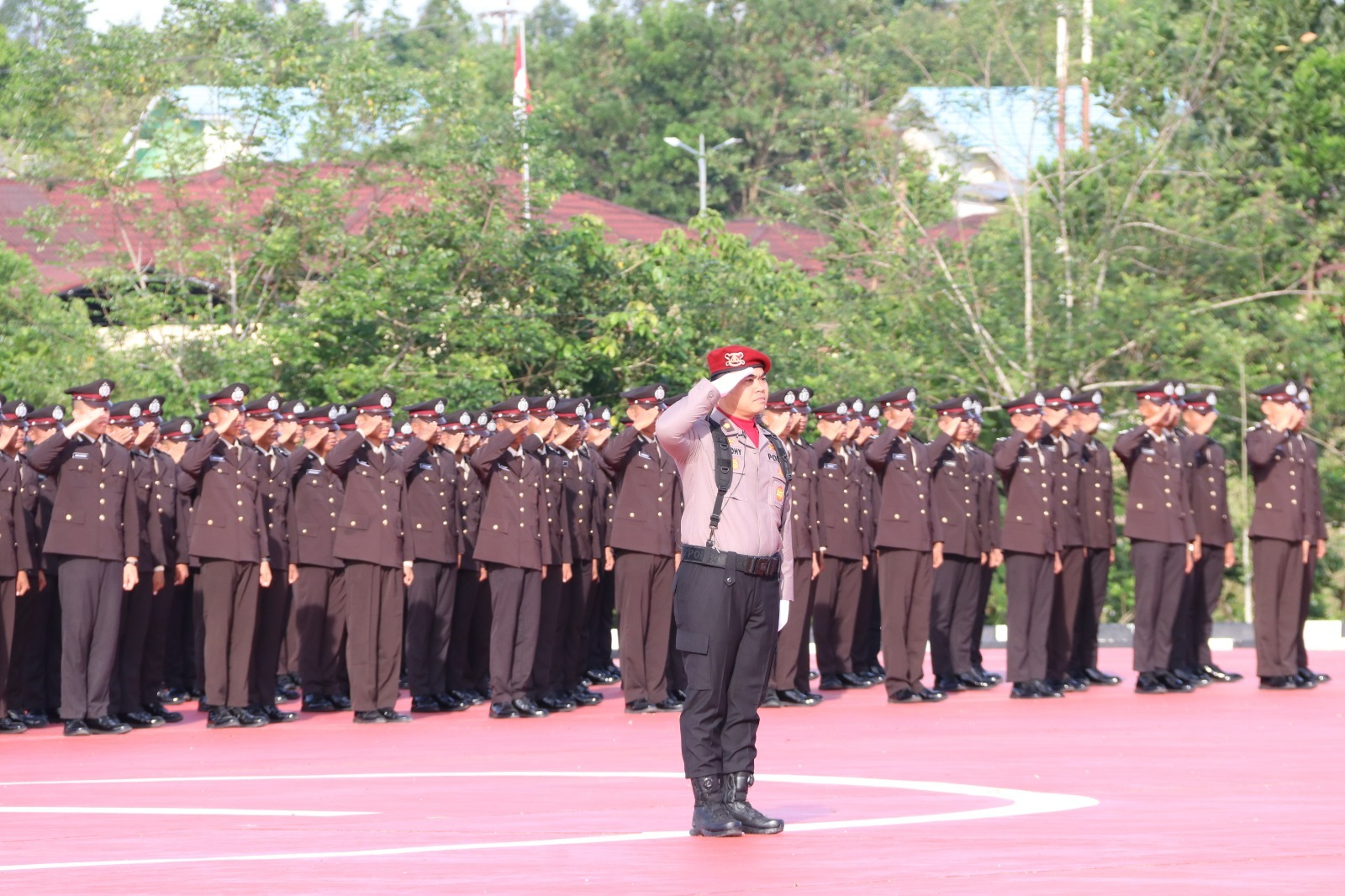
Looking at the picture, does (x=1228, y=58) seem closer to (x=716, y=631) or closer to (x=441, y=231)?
(x=441, y=231)

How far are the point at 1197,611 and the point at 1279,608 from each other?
2.19 feet

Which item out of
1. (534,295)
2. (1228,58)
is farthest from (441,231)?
(1228,58)

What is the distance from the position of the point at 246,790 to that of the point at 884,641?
6165 millimetres

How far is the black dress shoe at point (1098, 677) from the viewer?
1622cm

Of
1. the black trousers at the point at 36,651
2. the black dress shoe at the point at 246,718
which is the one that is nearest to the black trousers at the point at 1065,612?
the black dress shoe at the point at 246,718

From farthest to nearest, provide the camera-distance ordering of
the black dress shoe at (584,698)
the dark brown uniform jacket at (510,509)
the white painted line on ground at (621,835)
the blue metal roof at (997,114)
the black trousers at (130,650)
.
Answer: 1. the blue metal roof at (997,114)
2. the black dress shoe at (584,698)
3. the dark brown uniform jacket at (510,509)
4. the black trousers at (130,650)
5. the white painted line on ground at (621,835)

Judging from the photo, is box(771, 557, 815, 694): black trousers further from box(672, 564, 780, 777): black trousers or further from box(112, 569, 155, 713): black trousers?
box(672, 564, 780, 777): black trousers

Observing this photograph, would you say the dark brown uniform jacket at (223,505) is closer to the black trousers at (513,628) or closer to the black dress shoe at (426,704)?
the black trousers at (513,628)

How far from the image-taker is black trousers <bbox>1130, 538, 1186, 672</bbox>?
50.2 feet

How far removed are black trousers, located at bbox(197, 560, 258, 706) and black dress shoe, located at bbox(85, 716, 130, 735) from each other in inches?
21.7

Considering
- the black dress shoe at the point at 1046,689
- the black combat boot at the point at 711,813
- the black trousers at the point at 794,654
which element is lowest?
the black dress shoe at the point at 1046,689

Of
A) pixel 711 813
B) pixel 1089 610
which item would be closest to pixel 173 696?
pixel 1089 610

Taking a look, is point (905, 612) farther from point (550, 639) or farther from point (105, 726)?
point (105, 726)

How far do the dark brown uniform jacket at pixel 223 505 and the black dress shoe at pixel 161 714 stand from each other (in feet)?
3.79
